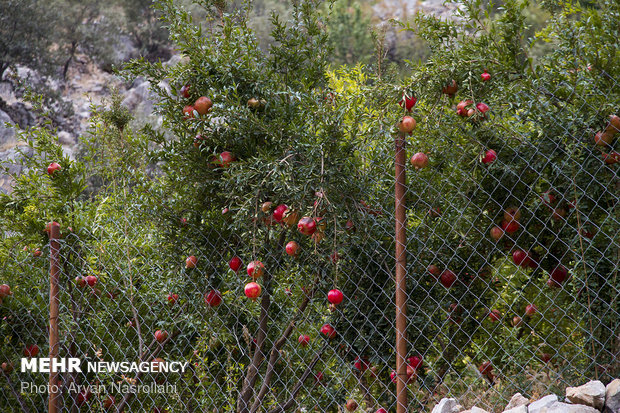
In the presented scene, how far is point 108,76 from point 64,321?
23.6 m

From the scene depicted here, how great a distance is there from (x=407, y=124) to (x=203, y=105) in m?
0.82

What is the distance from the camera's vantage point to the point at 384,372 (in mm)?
2520

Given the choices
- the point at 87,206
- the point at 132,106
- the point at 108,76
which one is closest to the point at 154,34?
the point at 108,76

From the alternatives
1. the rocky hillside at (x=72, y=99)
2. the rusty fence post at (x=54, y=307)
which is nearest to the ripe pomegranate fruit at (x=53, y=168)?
the rusty fence post at (x=54, y=307)

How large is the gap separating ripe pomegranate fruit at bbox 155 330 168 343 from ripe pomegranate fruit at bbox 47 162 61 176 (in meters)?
1.02

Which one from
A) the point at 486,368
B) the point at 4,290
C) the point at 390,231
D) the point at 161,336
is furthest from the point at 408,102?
the point at 4,290

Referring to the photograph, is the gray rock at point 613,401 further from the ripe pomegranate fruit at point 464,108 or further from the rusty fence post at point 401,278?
the ripe pomegranate fruit at point 464,108

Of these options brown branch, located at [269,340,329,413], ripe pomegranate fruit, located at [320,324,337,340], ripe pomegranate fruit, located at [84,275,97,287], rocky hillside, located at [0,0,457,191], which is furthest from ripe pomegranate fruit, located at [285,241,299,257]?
rocky hillside, located at [0,0,457,191]

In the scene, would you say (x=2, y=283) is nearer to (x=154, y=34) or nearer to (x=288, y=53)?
(x=288, y=53)

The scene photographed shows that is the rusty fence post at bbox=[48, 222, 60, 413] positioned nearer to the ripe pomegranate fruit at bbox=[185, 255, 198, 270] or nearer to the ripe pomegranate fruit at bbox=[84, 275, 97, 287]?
the ripe pomegranate fruit at bbox=[84, 275, 97, 287]

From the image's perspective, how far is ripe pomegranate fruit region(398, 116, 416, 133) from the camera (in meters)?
1.92

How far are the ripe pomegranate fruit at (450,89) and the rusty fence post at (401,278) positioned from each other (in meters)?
0.26

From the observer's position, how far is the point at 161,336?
2715 mm

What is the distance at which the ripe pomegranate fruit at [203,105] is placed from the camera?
2188mm
